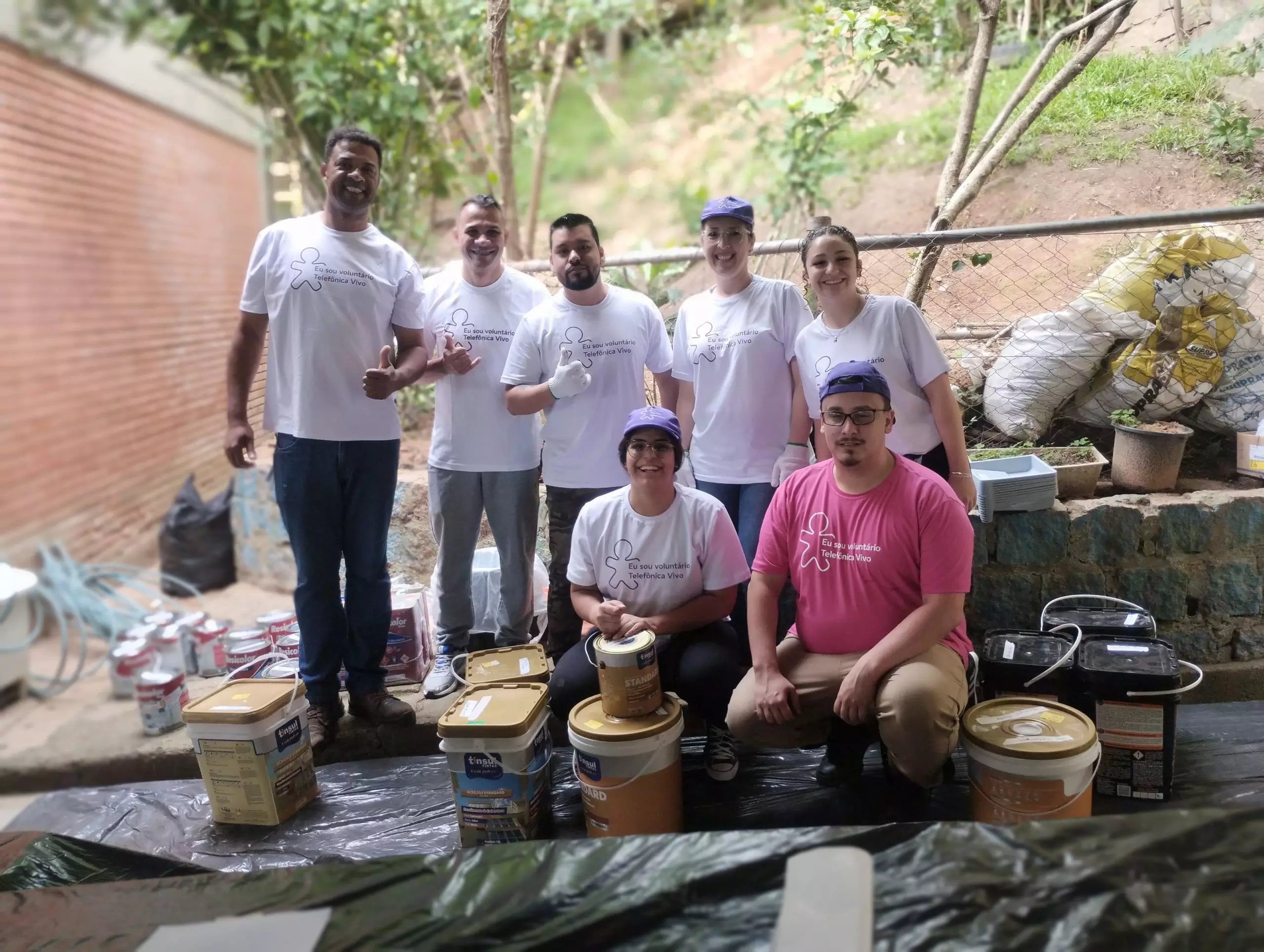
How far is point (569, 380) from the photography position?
2572mm

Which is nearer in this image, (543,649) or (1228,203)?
(543,649)

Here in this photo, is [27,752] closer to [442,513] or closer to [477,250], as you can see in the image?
[442,513]

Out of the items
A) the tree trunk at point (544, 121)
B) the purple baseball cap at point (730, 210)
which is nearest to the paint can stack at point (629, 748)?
the purple baseball cap at point (730, 210)

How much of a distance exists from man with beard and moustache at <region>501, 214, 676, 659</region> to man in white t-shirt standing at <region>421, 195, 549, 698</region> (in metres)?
0.09

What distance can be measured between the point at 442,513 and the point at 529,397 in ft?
1.68

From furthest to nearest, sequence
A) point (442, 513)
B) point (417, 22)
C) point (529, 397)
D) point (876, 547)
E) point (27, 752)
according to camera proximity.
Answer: point (417, 22) < point (27, 752) < point (442, 513) < point (529, 397) < point (876, 547)

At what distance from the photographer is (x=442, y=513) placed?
283cm

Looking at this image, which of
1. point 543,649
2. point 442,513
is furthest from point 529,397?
point 543,649

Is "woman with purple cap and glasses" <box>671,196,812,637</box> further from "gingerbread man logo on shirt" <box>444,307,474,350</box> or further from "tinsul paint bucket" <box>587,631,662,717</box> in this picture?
"gingerbread man logo on shirt" <box>444,307,474,350</box>

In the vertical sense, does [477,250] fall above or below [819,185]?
below

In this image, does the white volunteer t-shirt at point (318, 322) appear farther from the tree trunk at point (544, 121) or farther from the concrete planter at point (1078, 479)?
the tree trunk at point (544, 121)

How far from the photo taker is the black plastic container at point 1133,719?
220 centimetres

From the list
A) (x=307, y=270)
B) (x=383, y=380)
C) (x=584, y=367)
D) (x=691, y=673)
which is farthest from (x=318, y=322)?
(x=691, y=673)

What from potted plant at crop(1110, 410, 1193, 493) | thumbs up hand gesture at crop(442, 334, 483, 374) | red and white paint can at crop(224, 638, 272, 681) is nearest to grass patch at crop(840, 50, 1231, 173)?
potted plant at crop(1110, 410, 1193, 493)
